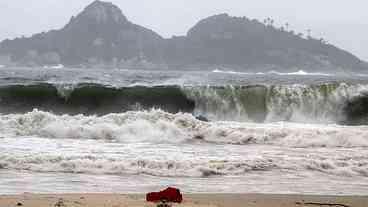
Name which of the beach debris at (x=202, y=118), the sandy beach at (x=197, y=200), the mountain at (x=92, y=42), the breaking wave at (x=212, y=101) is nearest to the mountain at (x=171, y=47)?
the mountain at (x=92, y=42)

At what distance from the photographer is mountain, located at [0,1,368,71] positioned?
159m

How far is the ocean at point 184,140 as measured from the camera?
390 inches

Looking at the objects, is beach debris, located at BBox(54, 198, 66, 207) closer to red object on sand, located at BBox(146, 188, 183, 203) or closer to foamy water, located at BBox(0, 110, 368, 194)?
red object on sand, located at BBox(146, 188, 183, 203)

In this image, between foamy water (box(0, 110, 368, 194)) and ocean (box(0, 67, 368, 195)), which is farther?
foamy water (box(0, 110, 368, 194))

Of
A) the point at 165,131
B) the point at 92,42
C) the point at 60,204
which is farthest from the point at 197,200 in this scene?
the point at 92,42

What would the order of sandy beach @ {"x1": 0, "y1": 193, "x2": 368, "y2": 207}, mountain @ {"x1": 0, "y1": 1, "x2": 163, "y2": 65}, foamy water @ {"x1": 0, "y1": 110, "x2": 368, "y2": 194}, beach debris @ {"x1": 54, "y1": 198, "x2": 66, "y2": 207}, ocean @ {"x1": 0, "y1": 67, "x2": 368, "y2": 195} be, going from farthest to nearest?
mountain @ {"x1": 0, "y1": 1, "x2": 163, "y2": 65}
foamy water @ {"x1": 0, "y1": 110, "x2": 368, "y2": 194}
ocean @ {"x1": 0, "y1": 67, "x2": 368, "y2": 195}
sandy beach @ {"x1": 0, "y1": 193, "x2": 368, "y2": 207}
beach debris @ {"x1": 54, "y1": 198, "x2": 66, "y2": 207}

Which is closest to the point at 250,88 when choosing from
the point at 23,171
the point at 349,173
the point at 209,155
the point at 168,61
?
the point at 209,155

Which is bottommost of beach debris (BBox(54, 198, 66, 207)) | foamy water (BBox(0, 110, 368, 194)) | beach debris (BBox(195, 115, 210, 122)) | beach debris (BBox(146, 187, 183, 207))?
beach debris (BBox(54, 198, 66, 207))

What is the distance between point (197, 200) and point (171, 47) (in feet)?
545

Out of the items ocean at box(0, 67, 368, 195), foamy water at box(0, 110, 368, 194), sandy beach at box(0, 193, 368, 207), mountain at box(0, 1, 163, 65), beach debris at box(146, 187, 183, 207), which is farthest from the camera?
mountain at box(0, 1, 163, 65)

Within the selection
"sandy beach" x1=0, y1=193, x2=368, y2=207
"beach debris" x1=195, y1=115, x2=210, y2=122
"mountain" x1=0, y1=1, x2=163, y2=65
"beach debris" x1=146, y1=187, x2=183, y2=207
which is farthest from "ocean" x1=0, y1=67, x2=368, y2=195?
"mountain" x1=0, y1=1, x2=163, y2=65

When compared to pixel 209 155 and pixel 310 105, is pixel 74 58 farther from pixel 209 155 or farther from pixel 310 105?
pixel 209 155

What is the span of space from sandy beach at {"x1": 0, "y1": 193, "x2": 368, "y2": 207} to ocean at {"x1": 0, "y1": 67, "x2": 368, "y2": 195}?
542mm

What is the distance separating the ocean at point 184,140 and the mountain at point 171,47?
12758 centimetres
